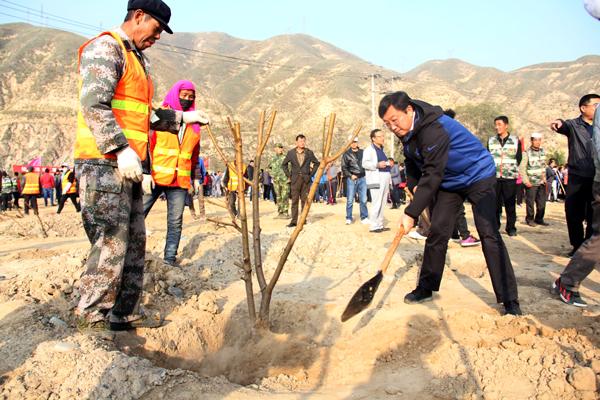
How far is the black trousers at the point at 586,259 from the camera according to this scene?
3.83 meters

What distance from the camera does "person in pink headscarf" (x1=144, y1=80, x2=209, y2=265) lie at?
4633 mm

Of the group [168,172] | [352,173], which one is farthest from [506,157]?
[168,172]

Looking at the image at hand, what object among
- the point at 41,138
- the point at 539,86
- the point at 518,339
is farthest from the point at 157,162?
the point at 539,86

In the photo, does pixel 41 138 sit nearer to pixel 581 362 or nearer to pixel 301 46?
pixel 581 362

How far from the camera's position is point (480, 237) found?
3.68 m

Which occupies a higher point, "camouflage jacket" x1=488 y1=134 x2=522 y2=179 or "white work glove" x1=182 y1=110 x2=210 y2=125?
"white work glove" x1=182 y1=110 x2=210 y2=125

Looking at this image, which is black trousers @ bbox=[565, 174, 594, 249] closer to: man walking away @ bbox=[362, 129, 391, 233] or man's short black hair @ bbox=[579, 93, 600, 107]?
man's short black hair @ bbox=[579, 93, 600, 107]

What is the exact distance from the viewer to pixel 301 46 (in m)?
142

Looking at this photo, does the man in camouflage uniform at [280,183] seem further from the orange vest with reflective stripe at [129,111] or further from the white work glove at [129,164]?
the white work glove at [129,164]

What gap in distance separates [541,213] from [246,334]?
25.4 feet

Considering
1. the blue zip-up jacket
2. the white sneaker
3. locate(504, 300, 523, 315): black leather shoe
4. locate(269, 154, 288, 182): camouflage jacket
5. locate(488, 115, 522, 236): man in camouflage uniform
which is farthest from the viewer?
locate(269, 154, 288, 182): camouflage jacket

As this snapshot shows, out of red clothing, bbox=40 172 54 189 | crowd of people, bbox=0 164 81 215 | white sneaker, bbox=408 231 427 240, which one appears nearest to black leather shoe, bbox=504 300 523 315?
white sneaker, bbox=408 231 427 240

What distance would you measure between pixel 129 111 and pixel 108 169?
1.29ft

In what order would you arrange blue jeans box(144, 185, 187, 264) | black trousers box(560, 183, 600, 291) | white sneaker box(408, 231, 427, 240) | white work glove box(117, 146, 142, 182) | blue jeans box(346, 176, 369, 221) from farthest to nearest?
blue jeans box(346, 176, 369, 221)
white sneaker box(408, 231, 427, 240)
blue jeans box(144, 185, 187, 264)
black trousers box(560, 183, 600, 291)
white work glove box(117, 146, 142, 182)
